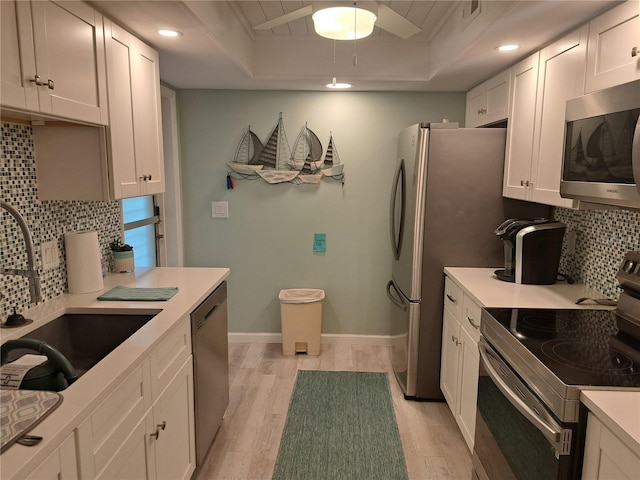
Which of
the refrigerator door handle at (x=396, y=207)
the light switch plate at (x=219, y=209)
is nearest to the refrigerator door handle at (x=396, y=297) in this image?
the refrigerator door handle at (x=396, y=207)

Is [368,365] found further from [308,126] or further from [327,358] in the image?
[308,126]

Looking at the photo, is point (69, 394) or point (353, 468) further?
point (353, 468)

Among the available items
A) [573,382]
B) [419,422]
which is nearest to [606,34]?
[573,382]

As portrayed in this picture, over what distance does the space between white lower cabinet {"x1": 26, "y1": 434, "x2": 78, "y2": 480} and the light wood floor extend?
52.8 inches

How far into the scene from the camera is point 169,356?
1826 mm

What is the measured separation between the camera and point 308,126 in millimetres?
3811

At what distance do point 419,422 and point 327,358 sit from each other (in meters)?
1.11

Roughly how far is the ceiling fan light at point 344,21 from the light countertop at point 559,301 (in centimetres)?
139

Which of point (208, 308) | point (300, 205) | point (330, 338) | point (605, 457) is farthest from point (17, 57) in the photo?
point (330, 338)

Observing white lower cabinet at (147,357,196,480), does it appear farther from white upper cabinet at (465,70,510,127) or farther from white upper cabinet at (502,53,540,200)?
white upper cabinet at (465,70,510,127)

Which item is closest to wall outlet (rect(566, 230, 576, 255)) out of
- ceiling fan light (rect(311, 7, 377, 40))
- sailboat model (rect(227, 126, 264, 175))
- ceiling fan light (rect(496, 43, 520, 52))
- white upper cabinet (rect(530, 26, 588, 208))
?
white upper cabinet (rect(530, 26, 588, 208))

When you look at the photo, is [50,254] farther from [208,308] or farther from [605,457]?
[605,457]

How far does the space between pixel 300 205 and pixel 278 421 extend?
1.80 m

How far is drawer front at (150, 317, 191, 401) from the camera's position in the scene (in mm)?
1689
